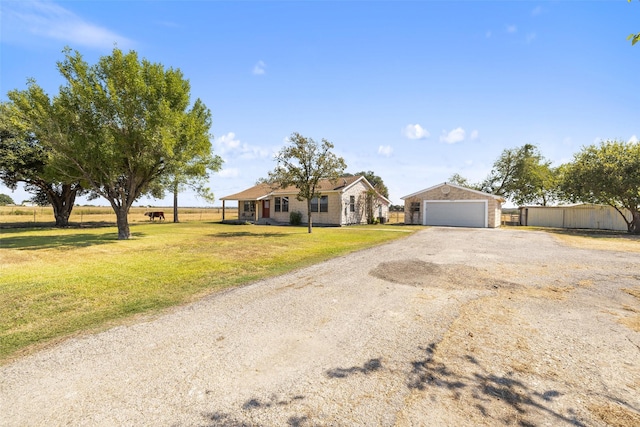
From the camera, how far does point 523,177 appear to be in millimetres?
41344

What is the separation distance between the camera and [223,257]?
34.2ft

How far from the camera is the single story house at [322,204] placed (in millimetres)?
27281

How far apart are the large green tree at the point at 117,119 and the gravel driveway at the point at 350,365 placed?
1129cm

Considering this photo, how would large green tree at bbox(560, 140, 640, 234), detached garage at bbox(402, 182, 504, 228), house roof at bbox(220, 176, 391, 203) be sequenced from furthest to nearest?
house roof at bbox(220, 176, 391, 203)
detached garage at bbox(402, 182, 504, 228)
large green tree at bbox(560, 140, 640, 234)

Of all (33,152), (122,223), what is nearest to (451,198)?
(122,223)

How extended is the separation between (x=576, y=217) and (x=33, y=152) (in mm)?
47183

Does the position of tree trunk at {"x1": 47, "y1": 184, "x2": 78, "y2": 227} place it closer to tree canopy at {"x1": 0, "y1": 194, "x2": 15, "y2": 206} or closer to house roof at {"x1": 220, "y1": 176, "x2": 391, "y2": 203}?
house roof at {"x1": 220, "y1": 176, "x2": 391, "y2": 203}

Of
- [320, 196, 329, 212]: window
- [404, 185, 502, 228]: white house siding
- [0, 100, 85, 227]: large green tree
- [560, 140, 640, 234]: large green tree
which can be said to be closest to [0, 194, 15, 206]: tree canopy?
[0, 100, 85, 227]: large green tree

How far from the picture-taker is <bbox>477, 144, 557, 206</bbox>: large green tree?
1577 inches

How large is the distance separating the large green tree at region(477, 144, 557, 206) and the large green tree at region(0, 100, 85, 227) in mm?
47172

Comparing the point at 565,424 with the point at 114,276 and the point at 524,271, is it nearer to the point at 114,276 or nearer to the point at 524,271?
the point at 524,271

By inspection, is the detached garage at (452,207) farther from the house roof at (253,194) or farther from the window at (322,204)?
the house roof at (253,194)

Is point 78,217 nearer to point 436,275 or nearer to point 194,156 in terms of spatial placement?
point 194,156

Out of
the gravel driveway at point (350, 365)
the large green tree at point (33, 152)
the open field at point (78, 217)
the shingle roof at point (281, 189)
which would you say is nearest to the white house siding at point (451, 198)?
the open field at point (78, 217)
